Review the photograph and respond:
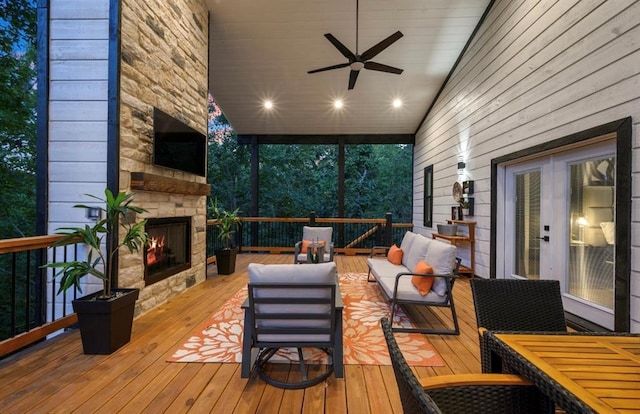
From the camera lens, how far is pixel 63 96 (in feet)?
9.64

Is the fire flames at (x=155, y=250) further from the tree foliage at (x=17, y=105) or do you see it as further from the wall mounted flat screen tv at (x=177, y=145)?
the tree foliage at (x=17, y=105)

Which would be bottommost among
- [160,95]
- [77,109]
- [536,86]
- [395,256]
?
[395,256]

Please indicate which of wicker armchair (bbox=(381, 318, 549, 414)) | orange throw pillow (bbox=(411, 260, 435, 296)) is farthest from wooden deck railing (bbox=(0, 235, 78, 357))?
orange throw pillow (bbox=(411, 260, 435, 296))

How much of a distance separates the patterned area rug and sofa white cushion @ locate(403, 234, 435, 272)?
633 mm

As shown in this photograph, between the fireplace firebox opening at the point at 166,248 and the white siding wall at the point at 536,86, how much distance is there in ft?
15.2

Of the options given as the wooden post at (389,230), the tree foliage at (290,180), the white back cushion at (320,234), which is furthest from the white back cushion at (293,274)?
the tree foliage at (290,180)

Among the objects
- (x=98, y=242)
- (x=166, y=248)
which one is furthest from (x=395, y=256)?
(x=98, y=242)

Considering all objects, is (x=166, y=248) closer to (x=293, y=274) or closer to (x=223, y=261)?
(x=223, y=261)

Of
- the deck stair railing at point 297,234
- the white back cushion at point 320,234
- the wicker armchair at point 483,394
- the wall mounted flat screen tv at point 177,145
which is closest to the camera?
the wicker armchair at point 483,394

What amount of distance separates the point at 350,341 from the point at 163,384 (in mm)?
1532

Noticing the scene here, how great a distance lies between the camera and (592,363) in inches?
41.2

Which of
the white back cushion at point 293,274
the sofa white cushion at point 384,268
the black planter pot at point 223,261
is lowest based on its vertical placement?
the black planter pot at point 223,261

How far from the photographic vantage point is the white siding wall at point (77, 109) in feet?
9.57

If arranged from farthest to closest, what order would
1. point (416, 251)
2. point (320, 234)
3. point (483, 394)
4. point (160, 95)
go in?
point (320, 234), point (416, 251), point (160, 95), point (483, 394)
